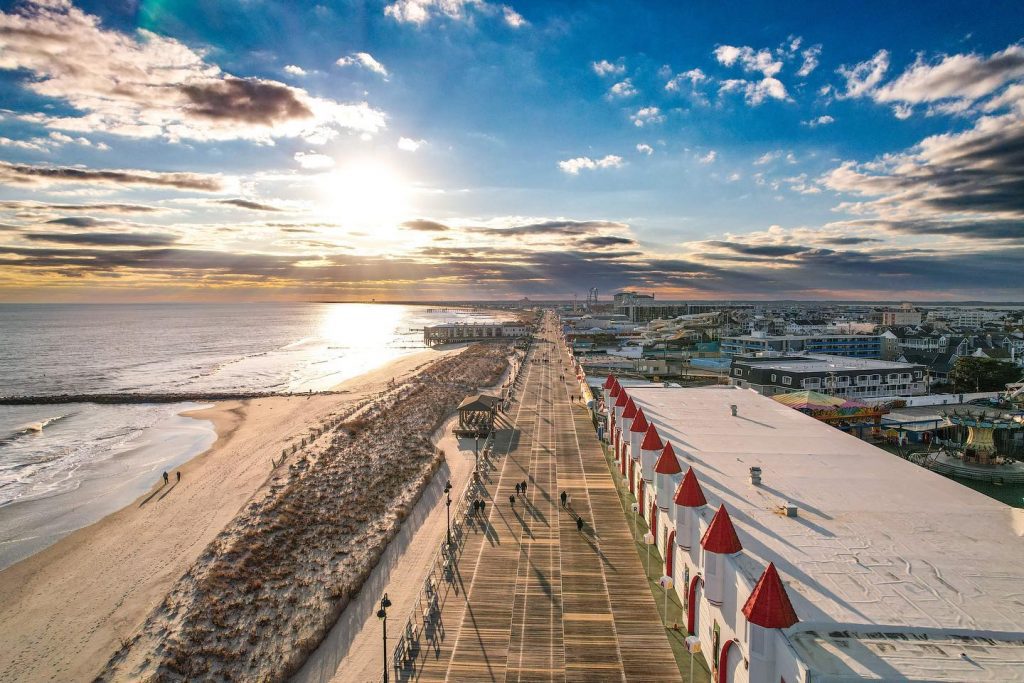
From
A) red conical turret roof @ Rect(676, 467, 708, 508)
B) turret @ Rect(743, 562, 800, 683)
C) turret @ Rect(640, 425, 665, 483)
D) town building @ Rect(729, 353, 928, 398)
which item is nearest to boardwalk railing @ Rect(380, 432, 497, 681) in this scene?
turret @ Rect(640, 425, 665, 483)

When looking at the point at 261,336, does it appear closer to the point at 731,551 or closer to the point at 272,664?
the point at 272,664

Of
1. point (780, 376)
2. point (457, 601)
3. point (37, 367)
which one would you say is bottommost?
point (37, 367)

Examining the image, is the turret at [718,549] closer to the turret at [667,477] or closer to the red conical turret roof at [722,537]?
the red conical turret roof at [722,537]

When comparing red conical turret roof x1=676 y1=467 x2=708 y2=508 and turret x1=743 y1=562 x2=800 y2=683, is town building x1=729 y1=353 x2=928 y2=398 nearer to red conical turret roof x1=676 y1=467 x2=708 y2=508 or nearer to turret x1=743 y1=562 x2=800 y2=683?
red conical turret roof x1=676 y1=467 x2=708 y2=508

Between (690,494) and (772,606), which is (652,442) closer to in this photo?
(690,494)

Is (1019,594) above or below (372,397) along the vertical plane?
above

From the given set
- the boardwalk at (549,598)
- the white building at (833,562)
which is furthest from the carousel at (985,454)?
the boardwalk at (549,598)

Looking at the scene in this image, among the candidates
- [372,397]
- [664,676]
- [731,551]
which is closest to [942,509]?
[731,551]
